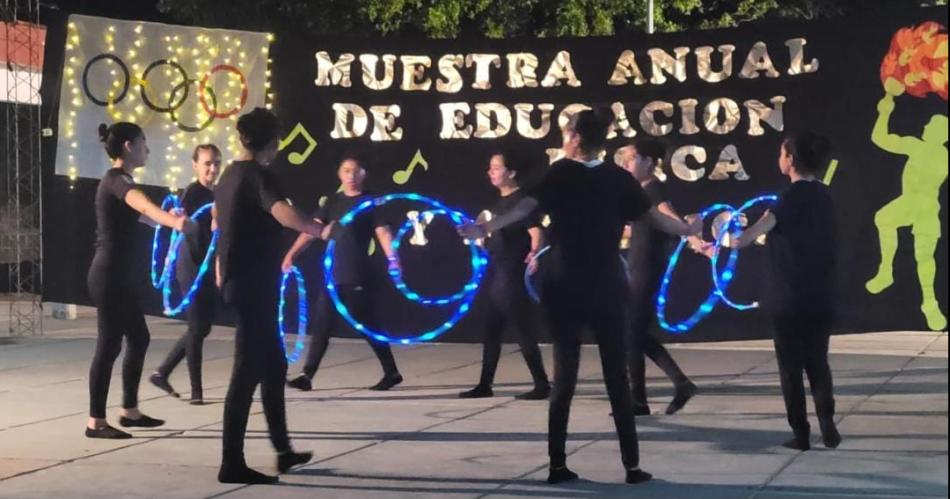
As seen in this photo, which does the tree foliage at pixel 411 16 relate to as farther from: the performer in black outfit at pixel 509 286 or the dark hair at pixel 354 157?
the performer in black outfit at pixel 509 286

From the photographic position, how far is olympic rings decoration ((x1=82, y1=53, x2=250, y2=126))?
39.3 feet

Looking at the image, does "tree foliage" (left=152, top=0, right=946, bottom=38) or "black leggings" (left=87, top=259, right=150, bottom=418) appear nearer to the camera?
"black leggings" (left=87, top=259, right=150, bottom=418)

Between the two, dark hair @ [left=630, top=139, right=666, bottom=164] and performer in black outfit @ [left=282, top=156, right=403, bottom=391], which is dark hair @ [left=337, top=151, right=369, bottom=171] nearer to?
performer in black outfit @ [left=282, top=156, right=403, bottom=391]

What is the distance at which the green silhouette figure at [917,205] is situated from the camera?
1024 centimetres

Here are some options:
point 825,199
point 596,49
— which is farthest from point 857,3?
point 825,199

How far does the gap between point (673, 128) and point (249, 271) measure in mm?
4894

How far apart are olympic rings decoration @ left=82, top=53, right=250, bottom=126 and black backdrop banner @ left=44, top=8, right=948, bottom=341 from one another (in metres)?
0.38

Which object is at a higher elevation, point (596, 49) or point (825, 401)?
point (596, 49)

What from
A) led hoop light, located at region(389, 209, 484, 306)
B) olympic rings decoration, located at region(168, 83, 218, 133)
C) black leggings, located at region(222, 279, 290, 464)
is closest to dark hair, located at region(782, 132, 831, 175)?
black leggings, located at region(222, 279, 290, 464)

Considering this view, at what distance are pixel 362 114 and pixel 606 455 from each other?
461cm

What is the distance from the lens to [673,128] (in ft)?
38.2

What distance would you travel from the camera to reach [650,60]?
11453 millimetres

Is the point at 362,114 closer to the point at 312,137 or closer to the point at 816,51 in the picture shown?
the point at 312,137

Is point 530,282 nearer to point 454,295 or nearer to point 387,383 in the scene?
point 454,295
